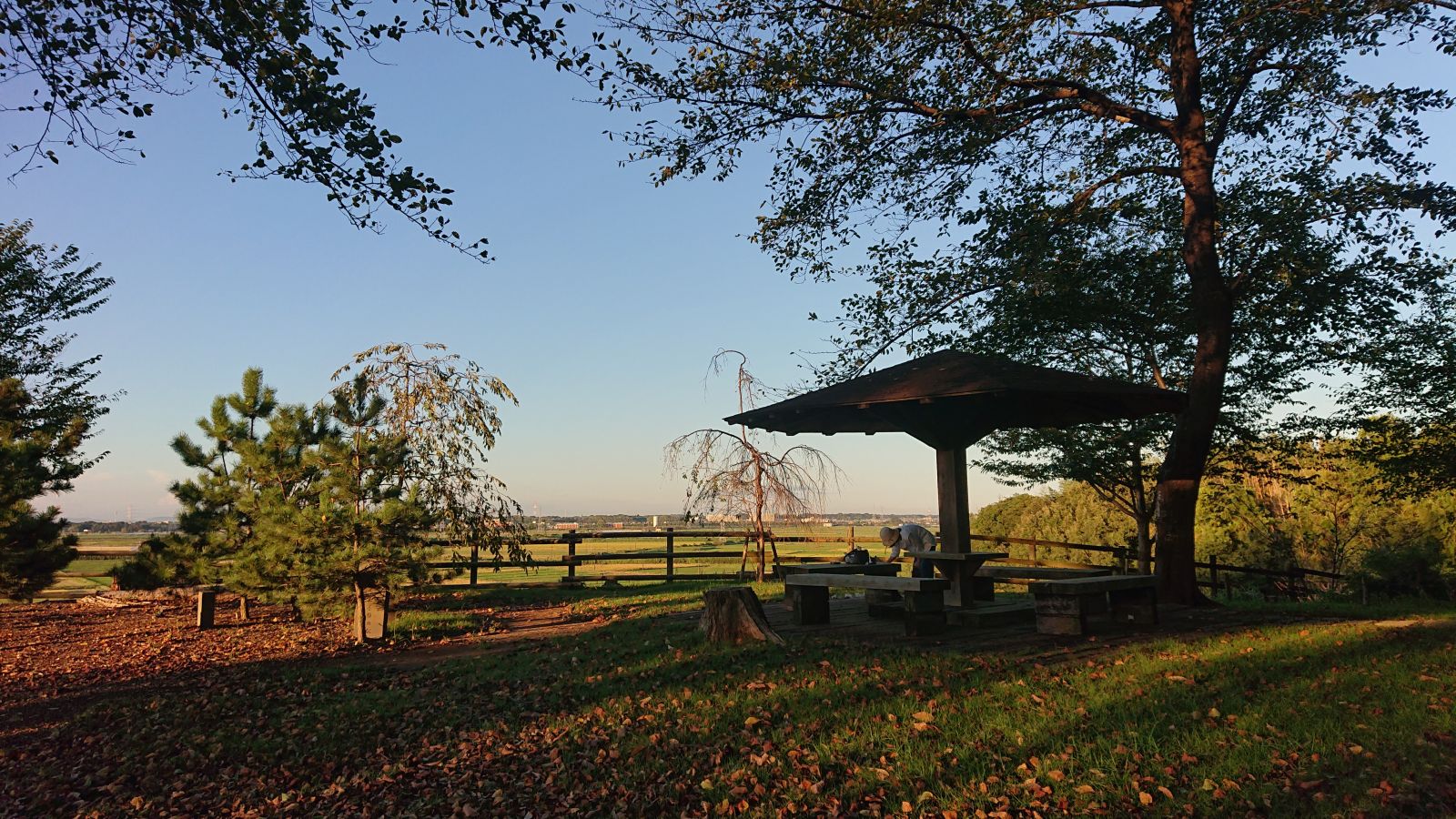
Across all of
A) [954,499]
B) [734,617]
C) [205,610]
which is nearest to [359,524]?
[205,610]

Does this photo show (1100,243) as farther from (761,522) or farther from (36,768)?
(36,768)

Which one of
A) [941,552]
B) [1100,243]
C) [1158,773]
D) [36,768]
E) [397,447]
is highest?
[1100,243]

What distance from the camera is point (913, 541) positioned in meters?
8.63

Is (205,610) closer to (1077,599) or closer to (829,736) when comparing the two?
(829,736)

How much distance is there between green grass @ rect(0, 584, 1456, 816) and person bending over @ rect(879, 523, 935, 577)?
1.89m

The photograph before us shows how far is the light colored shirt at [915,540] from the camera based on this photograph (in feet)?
28.1

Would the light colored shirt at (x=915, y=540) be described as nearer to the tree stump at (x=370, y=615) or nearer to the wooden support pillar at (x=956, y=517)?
the wooden support pillar at (x=956, y=517)

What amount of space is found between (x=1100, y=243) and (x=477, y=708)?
36.0 feet

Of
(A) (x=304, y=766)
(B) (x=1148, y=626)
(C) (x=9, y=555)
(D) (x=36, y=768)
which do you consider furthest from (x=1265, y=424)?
(C) (x=9, y=555)

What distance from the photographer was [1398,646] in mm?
6336

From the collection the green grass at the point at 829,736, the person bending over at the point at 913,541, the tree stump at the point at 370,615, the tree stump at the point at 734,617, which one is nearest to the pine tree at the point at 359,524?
the tree stump at the point at 370,615

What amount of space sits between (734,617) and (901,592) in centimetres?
162

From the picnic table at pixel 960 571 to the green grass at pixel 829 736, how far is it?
1346 millimetres

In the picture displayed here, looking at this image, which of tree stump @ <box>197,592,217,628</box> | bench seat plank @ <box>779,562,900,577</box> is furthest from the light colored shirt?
tree stump @ <box>197,592,217,628</box>
